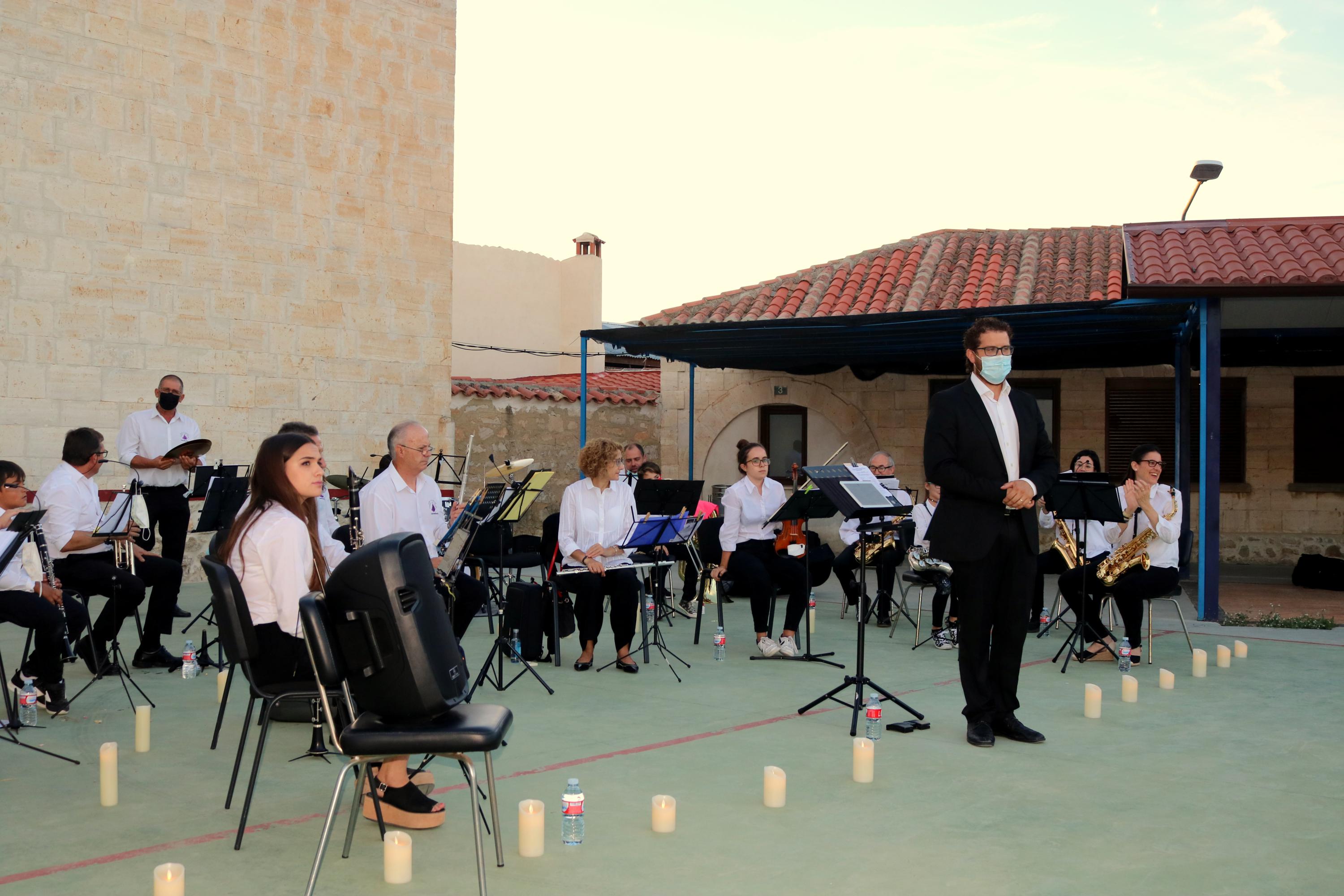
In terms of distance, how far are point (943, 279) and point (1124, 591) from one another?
25.4 feet

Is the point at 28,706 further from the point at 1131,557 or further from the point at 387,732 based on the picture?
the point at 1131,557

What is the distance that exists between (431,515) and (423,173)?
863cm

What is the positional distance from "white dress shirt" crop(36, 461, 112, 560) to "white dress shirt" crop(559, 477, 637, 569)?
2801mm

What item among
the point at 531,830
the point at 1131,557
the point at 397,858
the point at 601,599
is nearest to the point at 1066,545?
the point at 1131,557

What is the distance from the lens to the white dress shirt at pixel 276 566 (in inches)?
167

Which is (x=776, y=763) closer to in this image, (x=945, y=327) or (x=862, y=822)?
(x=862, y=822)

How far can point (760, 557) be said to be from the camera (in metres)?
8.60

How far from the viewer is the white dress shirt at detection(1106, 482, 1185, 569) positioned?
26.4ft

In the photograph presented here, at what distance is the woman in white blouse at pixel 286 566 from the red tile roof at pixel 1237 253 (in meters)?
8.22

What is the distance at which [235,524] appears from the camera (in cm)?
434

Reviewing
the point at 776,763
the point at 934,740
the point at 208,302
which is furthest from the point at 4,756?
the point at 208,302

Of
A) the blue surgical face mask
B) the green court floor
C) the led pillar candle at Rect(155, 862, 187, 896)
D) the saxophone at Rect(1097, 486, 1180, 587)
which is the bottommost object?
the green court floor

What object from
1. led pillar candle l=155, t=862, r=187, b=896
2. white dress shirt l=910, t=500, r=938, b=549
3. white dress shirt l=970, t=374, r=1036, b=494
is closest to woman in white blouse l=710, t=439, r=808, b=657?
white dress shirt l=910, t=500, r=938, b=549

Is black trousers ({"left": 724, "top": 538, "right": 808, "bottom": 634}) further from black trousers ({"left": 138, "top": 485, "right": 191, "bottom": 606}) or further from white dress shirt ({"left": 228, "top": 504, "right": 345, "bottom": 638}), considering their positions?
white dress shirt ({"left": 228, "top": 504, "right": 345, "bottom": 638})
